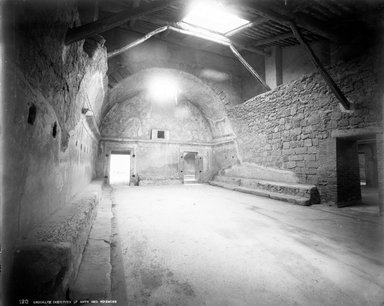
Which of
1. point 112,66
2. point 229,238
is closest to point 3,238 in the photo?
point 229,238

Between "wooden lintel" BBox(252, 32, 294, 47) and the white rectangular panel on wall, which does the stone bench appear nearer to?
"wooden lintel" BBox(252, 32, 294, 47)

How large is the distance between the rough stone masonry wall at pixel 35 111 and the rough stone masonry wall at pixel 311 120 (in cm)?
572

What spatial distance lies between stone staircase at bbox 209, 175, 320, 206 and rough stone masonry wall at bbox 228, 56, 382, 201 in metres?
0.31

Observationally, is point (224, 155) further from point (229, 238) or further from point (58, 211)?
point (58, 211)

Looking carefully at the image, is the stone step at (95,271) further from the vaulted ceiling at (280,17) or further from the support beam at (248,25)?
the support beam at (248,25)

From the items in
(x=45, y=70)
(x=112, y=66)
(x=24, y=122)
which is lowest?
(x=24, y=122)

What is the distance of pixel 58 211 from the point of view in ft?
7.98

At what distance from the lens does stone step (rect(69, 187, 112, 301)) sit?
1484 millimetres

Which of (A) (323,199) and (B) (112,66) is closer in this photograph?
(A) (323,199)

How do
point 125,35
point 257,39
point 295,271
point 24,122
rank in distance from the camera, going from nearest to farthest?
point 24,122 < point 295,271 < point 125,35 < point 257,39

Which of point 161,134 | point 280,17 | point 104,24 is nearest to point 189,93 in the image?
point 161,134

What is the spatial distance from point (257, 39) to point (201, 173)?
267 inches

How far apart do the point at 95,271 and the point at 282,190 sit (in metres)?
5.57

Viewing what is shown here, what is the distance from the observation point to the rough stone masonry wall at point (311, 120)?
448 centimetres
